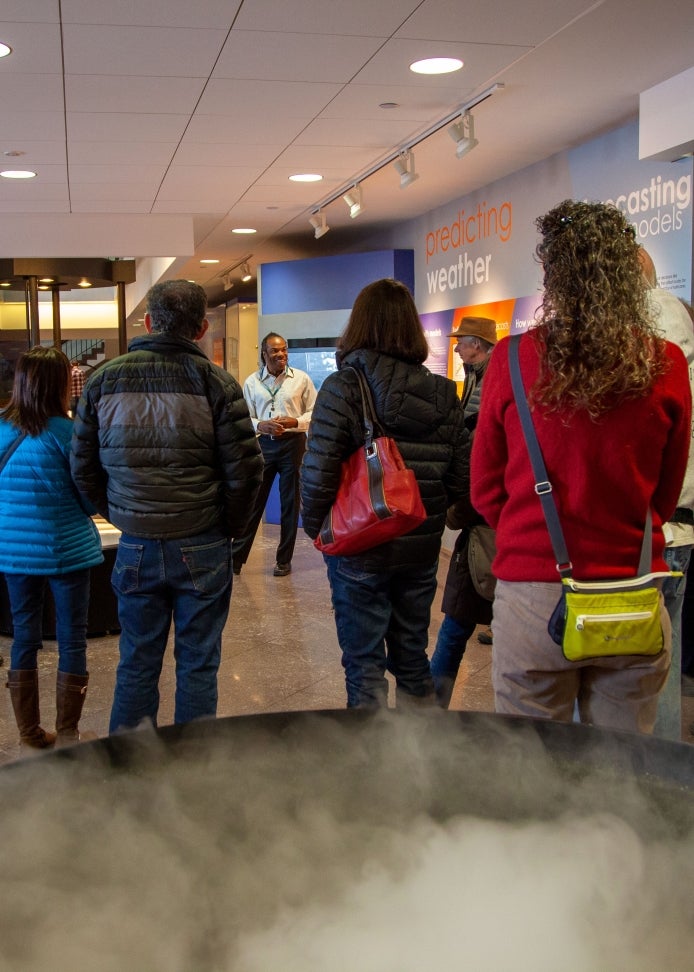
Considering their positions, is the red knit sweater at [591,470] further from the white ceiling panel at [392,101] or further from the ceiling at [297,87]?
the white ceiling panel at [392,101]

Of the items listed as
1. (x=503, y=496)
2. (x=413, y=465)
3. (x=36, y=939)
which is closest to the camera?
(x=36, y=939)

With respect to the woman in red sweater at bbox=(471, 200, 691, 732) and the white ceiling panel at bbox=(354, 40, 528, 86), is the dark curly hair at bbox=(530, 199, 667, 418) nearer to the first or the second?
the woman in red sweater at bbox=(471, 200, 691, 732)

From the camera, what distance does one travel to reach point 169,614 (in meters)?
2.93

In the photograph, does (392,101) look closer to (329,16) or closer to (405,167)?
(405,167)

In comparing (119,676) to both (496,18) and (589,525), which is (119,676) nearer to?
(589,525)

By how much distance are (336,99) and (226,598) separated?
9.64 feet

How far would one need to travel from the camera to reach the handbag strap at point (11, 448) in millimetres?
3166

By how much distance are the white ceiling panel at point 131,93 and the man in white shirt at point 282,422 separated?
264 centimetres

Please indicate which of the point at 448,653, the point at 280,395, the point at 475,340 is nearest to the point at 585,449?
the point at 448,653

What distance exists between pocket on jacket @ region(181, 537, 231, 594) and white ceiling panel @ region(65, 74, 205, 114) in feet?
8.34

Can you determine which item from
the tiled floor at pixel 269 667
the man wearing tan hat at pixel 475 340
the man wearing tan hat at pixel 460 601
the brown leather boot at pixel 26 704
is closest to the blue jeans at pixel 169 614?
the brown leather boot at pixel 26 704

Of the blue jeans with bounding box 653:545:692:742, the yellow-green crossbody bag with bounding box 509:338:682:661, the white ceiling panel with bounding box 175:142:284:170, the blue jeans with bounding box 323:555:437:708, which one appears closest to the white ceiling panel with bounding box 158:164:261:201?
the white ceiling panel with bounding box 175:142:284:170

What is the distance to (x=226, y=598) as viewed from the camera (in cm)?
295

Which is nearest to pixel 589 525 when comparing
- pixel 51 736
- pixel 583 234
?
pixel 583 234
